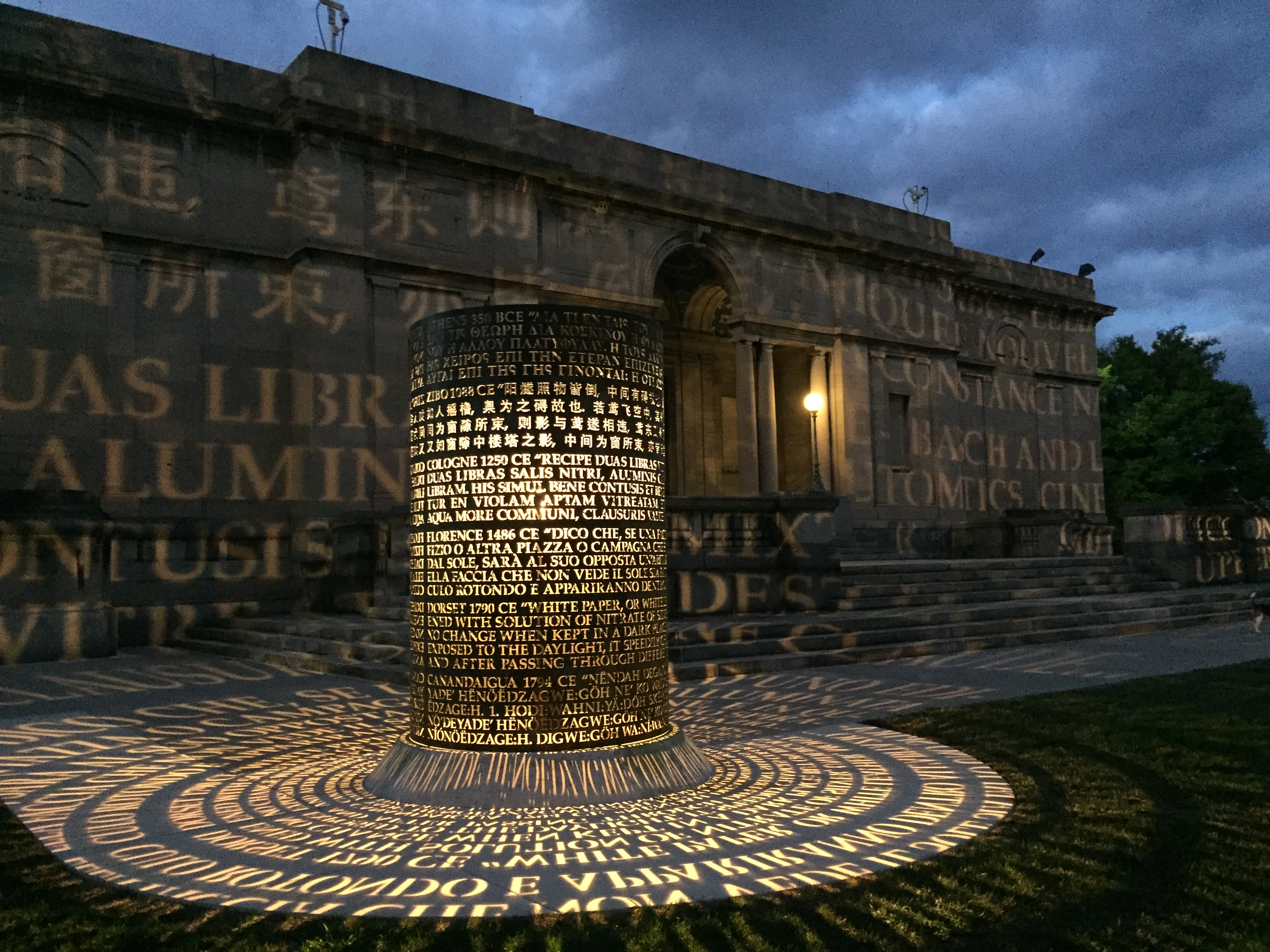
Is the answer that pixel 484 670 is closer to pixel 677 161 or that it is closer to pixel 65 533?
pixel 65 533

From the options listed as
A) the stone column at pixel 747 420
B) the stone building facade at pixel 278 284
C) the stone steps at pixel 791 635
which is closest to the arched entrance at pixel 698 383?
the stone column at pixel 747 420

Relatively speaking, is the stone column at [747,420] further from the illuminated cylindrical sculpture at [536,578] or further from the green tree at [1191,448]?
the green tree at [1191,448]

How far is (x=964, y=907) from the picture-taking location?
14.2 feet

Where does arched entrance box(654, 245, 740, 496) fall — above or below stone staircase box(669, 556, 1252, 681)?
above

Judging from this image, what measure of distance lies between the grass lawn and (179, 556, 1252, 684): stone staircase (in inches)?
274

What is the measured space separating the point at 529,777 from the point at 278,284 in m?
17.0

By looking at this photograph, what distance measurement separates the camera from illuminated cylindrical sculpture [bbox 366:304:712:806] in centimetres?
655

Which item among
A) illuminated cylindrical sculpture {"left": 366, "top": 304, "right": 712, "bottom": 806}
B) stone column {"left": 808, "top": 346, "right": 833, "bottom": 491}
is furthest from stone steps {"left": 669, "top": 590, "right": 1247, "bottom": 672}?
stone column {"left": 808, "top": 346, "right": 833, "bottom": 491}

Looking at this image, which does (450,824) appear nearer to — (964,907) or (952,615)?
(964,907)

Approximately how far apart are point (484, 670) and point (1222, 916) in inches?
169

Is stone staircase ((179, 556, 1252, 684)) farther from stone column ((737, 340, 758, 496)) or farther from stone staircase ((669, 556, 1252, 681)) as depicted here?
stone column ((737, 340, 758, 496))

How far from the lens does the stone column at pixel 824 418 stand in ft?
92.5

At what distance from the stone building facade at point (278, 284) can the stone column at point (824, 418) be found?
1.65m

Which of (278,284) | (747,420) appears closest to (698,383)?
(747,420)
